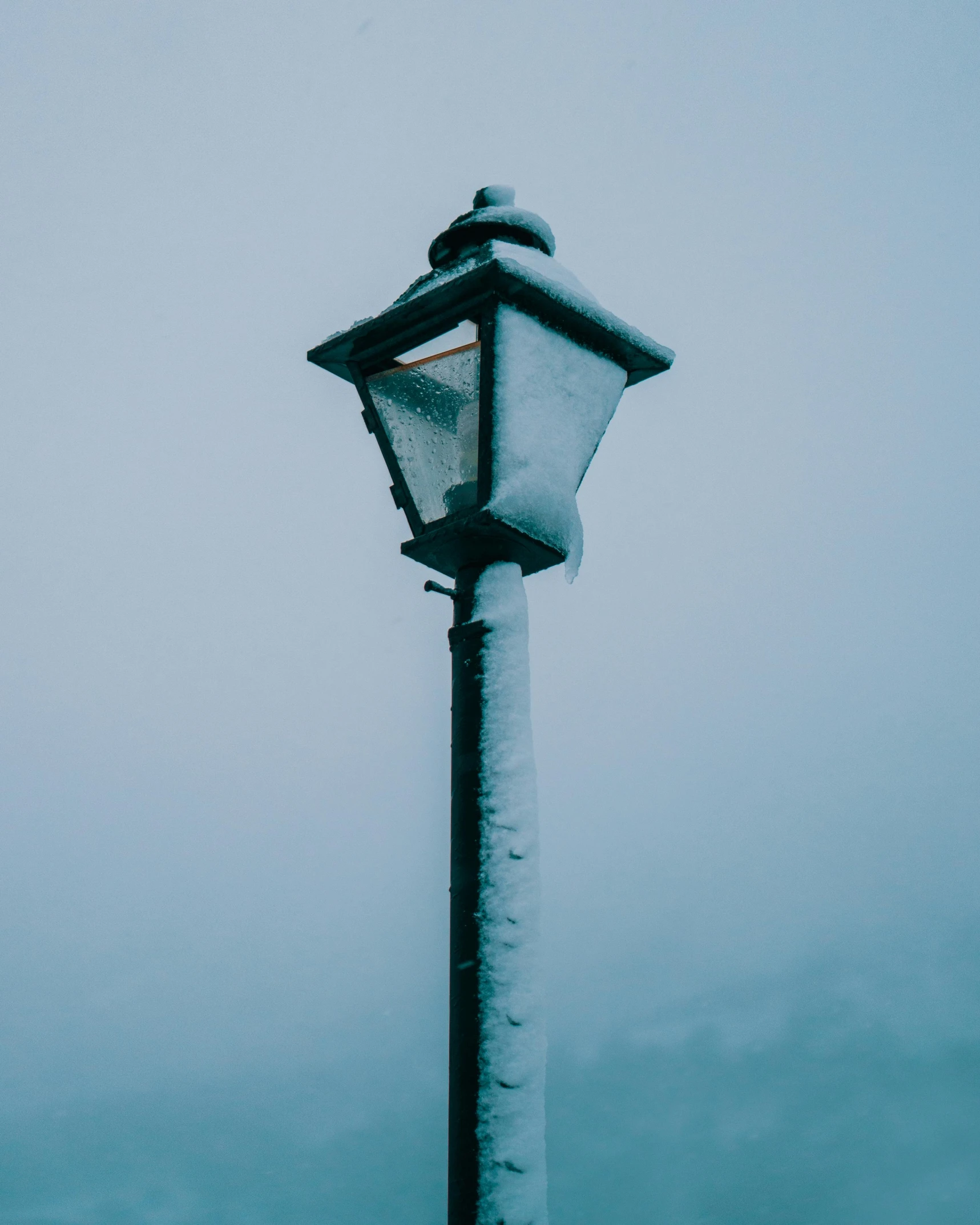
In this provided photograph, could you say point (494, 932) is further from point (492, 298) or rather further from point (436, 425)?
point (492, 298)

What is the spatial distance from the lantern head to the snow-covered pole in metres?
0.18

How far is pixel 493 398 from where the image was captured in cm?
244

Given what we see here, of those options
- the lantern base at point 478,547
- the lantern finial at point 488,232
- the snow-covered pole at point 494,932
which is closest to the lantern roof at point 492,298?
the lantern finial at point 488,232

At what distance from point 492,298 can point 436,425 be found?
13.4 inches

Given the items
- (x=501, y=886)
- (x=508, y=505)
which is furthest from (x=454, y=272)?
(x=501, y=886)

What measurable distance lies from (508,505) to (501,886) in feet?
2.81

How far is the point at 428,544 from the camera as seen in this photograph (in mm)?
2566

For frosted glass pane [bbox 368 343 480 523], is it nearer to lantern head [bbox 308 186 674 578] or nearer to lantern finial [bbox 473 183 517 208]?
lantern head [bbox 308 186 674 578]

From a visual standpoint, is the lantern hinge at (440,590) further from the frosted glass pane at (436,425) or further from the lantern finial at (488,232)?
the lantern finial at (488,232)

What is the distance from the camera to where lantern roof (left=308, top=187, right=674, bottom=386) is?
252 cm

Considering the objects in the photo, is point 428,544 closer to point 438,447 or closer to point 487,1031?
point 438,447

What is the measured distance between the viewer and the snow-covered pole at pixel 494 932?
6.31ft

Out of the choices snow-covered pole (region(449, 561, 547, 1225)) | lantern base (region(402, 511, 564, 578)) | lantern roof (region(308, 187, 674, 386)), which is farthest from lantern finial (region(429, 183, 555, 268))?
snow-covered pole (region(449, 561, 547, 1225))

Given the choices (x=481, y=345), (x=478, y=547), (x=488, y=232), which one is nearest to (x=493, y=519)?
(x=478, y=547)
